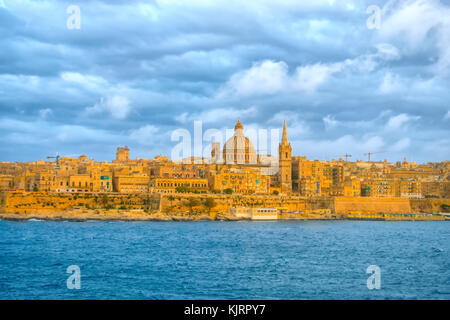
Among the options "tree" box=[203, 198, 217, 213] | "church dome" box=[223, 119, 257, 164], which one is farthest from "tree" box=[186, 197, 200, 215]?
"church dome" box=[223, 119, 257, 164]

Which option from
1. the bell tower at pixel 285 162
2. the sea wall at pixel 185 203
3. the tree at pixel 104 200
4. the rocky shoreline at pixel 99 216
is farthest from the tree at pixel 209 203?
the bell tower at pixel 285 162

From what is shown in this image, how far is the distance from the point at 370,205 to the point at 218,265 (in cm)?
6036

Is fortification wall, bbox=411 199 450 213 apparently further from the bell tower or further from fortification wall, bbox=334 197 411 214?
the bell tower

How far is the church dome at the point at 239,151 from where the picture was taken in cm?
11031

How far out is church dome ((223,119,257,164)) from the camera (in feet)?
362

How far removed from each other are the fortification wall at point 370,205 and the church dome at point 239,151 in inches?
1165

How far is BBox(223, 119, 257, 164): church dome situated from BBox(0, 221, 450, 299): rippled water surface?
61752 mm

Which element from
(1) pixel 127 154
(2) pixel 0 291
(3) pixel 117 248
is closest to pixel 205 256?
(3) pixel 117 248

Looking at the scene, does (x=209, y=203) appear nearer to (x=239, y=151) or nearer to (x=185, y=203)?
(x=185, y=203)

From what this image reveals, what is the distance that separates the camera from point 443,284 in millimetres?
25000

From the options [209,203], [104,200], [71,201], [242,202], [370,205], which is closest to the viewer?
[71,201]

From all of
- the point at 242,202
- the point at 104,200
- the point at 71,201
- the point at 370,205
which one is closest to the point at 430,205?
the point at 370,205

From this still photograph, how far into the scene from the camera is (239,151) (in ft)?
365
